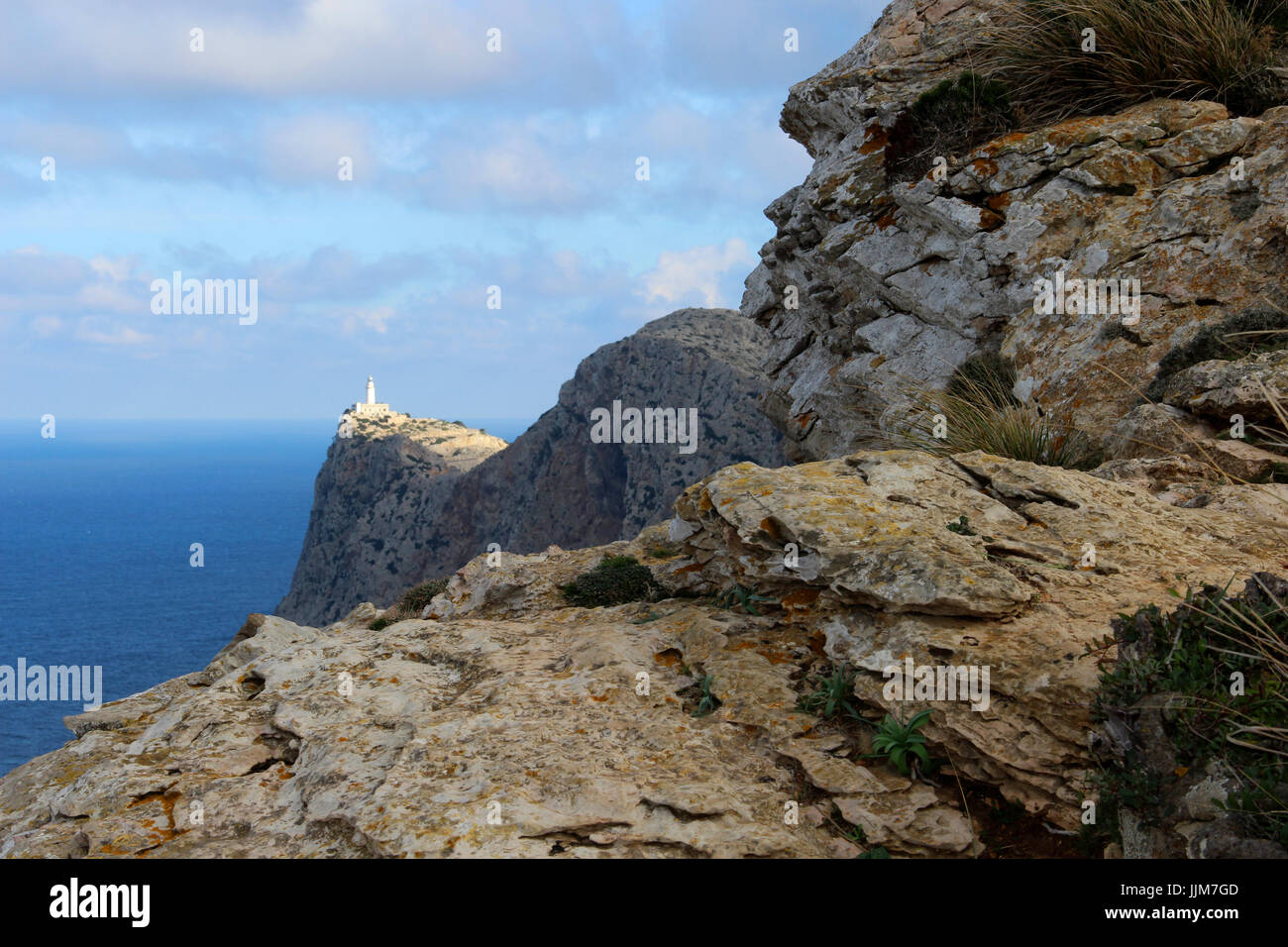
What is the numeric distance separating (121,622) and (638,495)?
78.4 m

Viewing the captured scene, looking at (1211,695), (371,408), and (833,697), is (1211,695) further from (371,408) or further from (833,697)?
(371,408)

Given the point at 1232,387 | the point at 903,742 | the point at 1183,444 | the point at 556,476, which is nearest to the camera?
the point at 903,742

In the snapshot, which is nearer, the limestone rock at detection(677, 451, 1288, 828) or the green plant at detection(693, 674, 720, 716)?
the limestone rock at detection(677, 451, 1288, 828)

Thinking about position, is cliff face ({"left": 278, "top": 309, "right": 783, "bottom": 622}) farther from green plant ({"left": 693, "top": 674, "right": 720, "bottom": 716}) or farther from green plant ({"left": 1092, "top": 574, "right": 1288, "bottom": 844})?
green plant ({"left": 1092, "top": 574, "right": 1288, "bottom": 844})

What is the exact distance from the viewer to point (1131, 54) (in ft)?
37.3

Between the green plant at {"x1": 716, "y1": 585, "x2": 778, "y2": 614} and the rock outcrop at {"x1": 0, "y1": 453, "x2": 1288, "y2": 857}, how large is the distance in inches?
1.7

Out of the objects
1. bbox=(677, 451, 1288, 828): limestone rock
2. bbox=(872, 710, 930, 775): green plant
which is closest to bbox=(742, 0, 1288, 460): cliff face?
bbox=(677, 451, 1288, 828): limestone rock

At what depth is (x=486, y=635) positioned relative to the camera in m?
7.33

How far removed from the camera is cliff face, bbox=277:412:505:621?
59.5 meters

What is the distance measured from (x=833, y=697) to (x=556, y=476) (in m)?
48.1

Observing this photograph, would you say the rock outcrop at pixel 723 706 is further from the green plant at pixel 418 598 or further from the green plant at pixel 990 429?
the green plant at pixel 418 598

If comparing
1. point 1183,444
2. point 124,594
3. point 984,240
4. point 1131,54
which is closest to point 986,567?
point 1183,444
